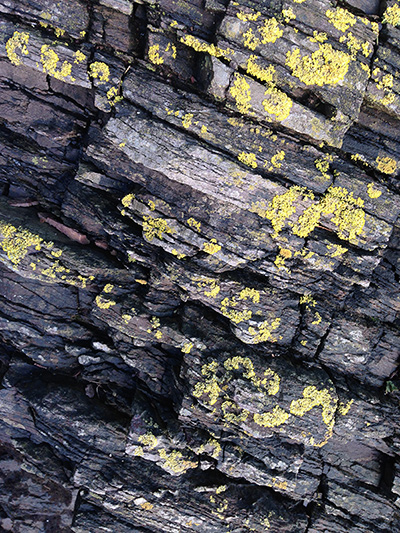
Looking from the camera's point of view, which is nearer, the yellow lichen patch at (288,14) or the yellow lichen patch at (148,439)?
the yellow lichen patch at (288,14)

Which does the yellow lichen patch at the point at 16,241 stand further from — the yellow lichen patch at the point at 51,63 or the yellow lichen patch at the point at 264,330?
the yellow lichen patch at the point at 264,330

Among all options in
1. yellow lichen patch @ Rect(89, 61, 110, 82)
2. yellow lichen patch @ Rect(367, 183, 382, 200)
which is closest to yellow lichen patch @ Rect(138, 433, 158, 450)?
yellow lichen patch @ Rect(367, 183, 382, 200)

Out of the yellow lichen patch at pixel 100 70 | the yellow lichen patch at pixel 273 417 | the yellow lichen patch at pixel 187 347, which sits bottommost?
the yellow lichen patch at pixel 273 417

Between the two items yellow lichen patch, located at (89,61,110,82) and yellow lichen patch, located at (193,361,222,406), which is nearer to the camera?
yellow lichen patch, located at (89,61,110,82)

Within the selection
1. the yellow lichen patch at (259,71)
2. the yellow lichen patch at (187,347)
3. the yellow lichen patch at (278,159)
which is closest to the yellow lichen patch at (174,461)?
the yellow lichen patch at (187,347)

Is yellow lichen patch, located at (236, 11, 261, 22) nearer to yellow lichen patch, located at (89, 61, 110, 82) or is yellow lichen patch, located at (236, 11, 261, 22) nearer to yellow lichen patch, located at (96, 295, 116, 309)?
yellow lichen patch, located at (89, 61, 110, 82)

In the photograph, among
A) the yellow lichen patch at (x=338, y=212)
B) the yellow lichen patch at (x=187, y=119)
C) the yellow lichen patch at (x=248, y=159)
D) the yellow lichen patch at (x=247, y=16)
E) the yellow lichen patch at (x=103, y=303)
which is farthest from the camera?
the yellow lichen patch at (x=103, y=303)

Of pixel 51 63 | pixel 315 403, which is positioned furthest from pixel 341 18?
pixel 315 403

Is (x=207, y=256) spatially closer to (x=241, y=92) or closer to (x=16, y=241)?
(x=241, y=92)

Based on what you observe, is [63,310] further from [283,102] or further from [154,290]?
[283,102]
